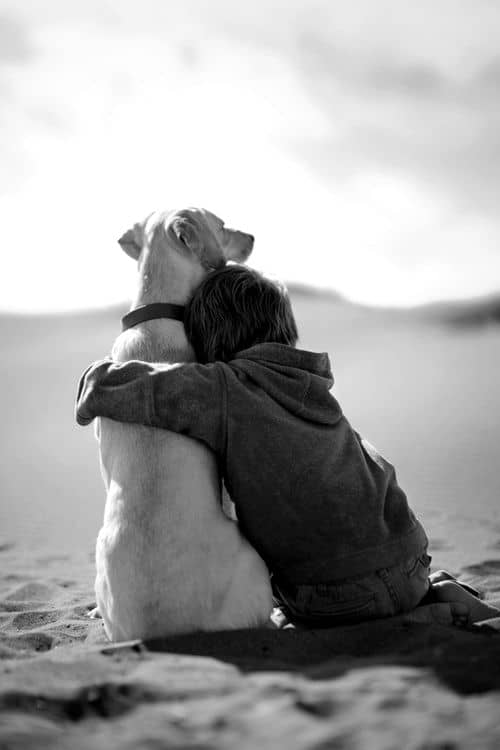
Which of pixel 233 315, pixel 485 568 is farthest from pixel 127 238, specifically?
pixel 485 568

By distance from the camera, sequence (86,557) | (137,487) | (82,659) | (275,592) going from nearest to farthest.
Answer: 1. (82,659)
2. (137,487)
3. (275,592)
4. (86,557)

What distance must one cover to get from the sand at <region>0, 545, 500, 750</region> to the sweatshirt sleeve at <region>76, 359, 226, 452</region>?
2.28 feet

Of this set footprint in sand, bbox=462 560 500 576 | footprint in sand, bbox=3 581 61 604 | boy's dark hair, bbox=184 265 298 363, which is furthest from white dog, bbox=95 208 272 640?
footprint in sand, bbox=462 560 500 576

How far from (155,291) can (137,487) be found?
2.86ft

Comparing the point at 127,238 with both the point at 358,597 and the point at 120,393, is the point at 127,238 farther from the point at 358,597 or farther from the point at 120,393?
the point at 358,597

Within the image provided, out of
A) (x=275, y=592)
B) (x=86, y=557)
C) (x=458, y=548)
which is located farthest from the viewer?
(x=86, y=557)

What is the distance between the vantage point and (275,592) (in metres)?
2.92

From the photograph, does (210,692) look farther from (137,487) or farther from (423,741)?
(137,487)

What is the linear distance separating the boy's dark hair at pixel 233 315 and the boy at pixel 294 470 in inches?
3.3

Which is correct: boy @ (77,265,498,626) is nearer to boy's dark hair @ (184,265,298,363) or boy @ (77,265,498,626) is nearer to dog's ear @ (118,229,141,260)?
boy's dark hair @ (184,265,298,363)

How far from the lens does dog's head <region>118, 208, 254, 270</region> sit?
10.2 ft

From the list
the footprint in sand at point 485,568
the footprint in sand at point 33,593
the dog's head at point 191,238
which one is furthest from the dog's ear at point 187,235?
the footprint in sand at point 485,568

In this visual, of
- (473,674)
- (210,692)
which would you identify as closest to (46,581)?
(210,692)

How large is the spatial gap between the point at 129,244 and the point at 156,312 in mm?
556
